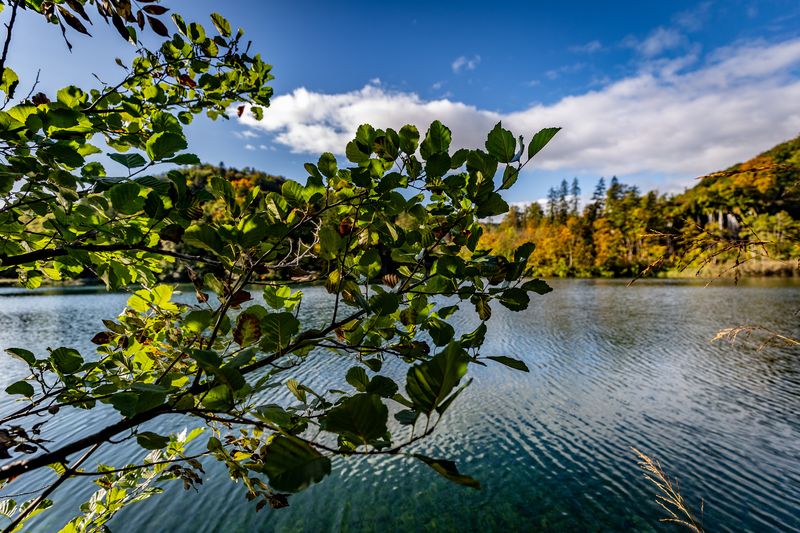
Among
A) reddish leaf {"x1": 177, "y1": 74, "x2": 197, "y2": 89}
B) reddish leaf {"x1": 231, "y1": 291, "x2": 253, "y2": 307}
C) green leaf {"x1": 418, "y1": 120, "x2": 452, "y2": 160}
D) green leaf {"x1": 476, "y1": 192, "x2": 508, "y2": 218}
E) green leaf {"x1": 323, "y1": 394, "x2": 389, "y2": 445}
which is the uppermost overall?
reddish leaf {"x1": 177, "y1": 74, "x2": 197, "y2": 89}

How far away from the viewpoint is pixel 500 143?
2.76 feet

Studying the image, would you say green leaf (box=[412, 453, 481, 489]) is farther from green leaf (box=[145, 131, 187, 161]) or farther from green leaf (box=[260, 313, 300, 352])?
green leaf (box=[145, 131, 187, 161])

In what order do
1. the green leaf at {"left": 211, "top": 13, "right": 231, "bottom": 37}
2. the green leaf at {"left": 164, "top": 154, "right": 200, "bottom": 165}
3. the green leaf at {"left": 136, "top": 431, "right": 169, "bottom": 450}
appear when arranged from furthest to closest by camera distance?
the green leaf at {"left": 211, "top": 13, "right": 231, "bottom": 37}, the green leaf at {"left": 136, "top": 431, "right": 169, "bottom": 450}, the green leaf at {"left": 164, "top": 154, "right": 200, "bottom": 165}

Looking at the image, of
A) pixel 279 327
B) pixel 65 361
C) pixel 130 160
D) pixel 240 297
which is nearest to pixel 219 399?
pixel 279 327

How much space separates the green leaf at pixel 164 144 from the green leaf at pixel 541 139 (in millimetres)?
826

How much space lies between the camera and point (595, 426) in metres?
8.34

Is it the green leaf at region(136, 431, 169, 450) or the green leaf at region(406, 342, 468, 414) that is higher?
the green leaf at region(406, 342, 468, 414)

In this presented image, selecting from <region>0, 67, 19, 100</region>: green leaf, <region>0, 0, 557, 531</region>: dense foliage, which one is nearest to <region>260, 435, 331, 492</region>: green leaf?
<region>0, 0, 557, 531</region>: dense foliage

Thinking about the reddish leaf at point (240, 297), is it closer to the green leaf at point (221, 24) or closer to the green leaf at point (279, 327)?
the green leaf at point (279, 327)

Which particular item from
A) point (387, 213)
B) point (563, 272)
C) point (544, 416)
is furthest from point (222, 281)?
point (563, 272)

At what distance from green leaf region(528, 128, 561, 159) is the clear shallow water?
6.31 metres

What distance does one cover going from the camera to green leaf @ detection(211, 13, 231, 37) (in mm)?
1447

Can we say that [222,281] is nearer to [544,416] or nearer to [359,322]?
[359,322]

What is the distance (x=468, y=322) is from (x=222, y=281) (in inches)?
799
